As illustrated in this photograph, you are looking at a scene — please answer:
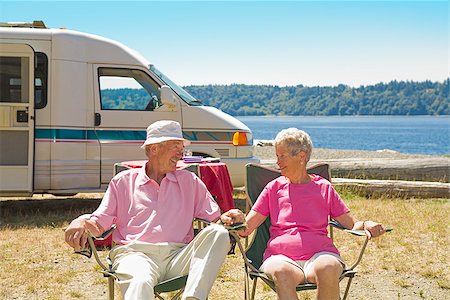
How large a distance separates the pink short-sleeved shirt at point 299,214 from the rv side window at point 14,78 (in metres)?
4.12

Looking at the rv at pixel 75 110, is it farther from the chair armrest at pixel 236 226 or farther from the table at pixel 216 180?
the chair armrest at pixel 236 226

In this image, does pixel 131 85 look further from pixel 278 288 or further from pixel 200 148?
pixel 278 288

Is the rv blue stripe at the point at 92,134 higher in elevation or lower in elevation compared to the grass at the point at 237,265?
higher

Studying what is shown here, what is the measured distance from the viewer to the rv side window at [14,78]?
22.6 feet

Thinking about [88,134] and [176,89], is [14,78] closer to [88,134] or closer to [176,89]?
[88,134]

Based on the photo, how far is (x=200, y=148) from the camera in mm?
7438

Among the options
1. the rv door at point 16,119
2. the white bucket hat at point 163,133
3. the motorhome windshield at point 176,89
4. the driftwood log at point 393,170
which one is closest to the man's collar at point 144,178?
the white bucket hat at point 163,133

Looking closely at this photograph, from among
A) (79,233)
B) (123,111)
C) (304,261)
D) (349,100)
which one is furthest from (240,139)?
(349,100)

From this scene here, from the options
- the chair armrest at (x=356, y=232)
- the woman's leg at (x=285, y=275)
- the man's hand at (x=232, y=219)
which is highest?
the man's hand at (x=232, y=219)

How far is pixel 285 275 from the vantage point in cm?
320

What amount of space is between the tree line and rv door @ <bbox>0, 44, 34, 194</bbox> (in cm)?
8812

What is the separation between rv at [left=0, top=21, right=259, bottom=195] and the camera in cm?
686

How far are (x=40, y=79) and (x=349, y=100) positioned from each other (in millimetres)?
113989

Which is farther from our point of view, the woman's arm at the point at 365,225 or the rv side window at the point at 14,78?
the rv side window at the point at 14,78
